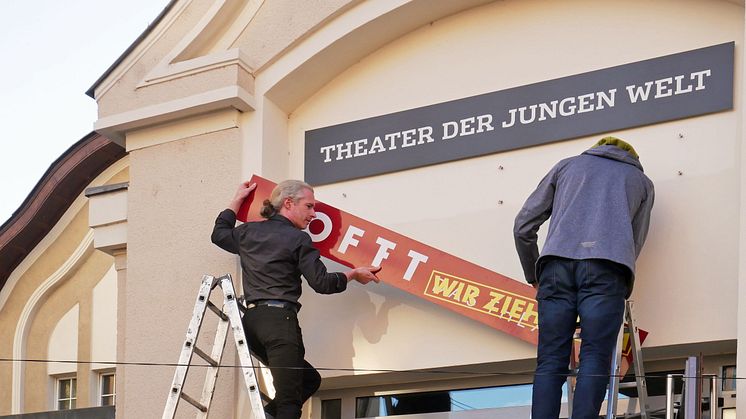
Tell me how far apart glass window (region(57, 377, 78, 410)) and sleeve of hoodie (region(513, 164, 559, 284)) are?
33.1 feet

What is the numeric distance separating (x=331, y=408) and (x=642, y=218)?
2789mm

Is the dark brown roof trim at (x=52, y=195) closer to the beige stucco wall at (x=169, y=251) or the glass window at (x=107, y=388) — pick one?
the glass window at (x=107, y=388)

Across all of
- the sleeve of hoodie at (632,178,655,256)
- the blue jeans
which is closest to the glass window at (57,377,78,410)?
→ the sleeve of hoodie at (632,178,655,256)

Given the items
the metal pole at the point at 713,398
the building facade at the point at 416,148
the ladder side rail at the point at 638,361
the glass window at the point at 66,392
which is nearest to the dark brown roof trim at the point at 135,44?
the building facade at the point at 416,148

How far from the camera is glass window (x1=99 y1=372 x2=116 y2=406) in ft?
52.5

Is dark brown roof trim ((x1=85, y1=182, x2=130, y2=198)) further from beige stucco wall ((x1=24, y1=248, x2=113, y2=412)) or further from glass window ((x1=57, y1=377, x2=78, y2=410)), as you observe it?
glass window ((x1=57, y1=377, x2=78, y2=410))

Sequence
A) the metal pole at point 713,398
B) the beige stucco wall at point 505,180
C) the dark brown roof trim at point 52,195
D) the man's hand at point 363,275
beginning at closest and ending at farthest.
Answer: the metal pole at point 713,398 < the beige stucco wall at point 505,180 < the man's hand at point 363,275 < the dark brown roof trim at point 52,195

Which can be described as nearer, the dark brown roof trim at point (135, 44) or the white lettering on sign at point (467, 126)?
the white lettering on sign at point (467, 126)

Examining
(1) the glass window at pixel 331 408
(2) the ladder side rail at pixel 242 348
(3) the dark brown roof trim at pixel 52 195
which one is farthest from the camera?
(3) the dark brown roof trim at pixel 52 195

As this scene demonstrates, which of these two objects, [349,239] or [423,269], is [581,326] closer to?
[423,269]

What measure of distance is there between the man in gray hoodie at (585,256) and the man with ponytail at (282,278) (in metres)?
1.29

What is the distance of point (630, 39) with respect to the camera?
818 centimetres

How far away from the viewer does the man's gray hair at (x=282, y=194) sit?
323 inches

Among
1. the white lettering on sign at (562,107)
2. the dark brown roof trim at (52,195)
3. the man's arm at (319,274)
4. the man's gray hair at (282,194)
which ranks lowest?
the man's arm at (319,274)
